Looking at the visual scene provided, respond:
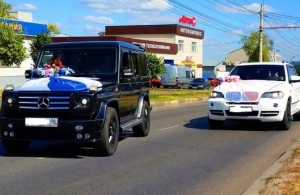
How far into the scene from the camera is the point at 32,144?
10727 mm

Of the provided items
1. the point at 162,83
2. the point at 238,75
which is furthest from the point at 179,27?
the point at 238,75

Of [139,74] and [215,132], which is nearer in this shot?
[139,74]

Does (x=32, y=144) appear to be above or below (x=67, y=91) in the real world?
below

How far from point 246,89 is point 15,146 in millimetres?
5927

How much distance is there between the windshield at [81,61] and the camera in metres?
9.82

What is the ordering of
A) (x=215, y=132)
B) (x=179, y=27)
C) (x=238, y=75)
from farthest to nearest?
(x=179, y=27)
(x=238, y=75)
(x=215, y=132)

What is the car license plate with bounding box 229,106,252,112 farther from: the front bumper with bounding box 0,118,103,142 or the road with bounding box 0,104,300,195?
the front bumper with bounding box 0,118,103,142

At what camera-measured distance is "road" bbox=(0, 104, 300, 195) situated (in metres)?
6.97

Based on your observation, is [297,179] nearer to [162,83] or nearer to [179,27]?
[162,83]

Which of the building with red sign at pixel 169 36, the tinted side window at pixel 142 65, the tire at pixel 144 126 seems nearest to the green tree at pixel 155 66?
the building with red sign at pixel 169 36

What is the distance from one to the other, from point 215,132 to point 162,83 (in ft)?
136

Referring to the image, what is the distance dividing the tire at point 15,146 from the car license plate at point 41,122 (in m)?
0.90

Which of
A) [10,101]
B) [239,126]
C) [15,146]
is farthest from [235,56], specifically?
[10,101]

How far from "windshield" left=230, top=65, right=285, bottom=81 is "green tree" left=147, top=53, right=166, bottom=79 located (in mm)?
33448
